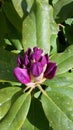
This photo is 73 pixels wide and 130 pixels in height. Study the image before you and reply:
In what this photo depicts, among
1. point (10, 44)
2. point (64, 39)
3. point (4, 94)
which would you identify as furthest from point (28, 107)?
point (64, 39)

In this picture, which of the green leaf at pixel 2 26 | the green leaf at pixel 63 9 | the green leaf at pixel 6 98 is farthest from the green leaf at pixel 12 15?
the green leaf at pixel 6 98

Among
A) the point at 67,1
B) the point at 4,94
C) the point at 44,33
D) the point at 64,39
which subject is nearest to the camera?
the point at 4,94

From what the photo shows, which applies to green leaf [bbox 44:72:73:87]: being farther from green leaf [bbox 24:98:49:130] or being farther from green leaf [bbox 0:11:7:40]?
green leaf [bbox 0:11:7:40]

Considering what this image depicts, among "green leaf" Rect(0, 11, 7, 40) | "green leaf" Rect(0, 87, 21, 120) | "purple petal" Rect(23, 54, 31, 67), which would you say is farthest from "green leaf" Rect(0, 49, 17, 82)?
"green leaf" Rect(0, 11, 7, 40)

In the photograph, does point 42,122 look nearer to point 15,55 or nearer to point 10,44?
point 15,55

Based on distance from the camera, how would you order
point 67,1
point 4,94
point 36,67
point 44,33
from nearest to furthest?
1. point 36,67
2. point 4,94
3. point 44,33
4. point 67,1

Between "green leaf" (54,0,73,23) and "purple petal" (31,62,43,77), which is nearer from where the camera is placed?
"purple petal" (31,62,43,77)
